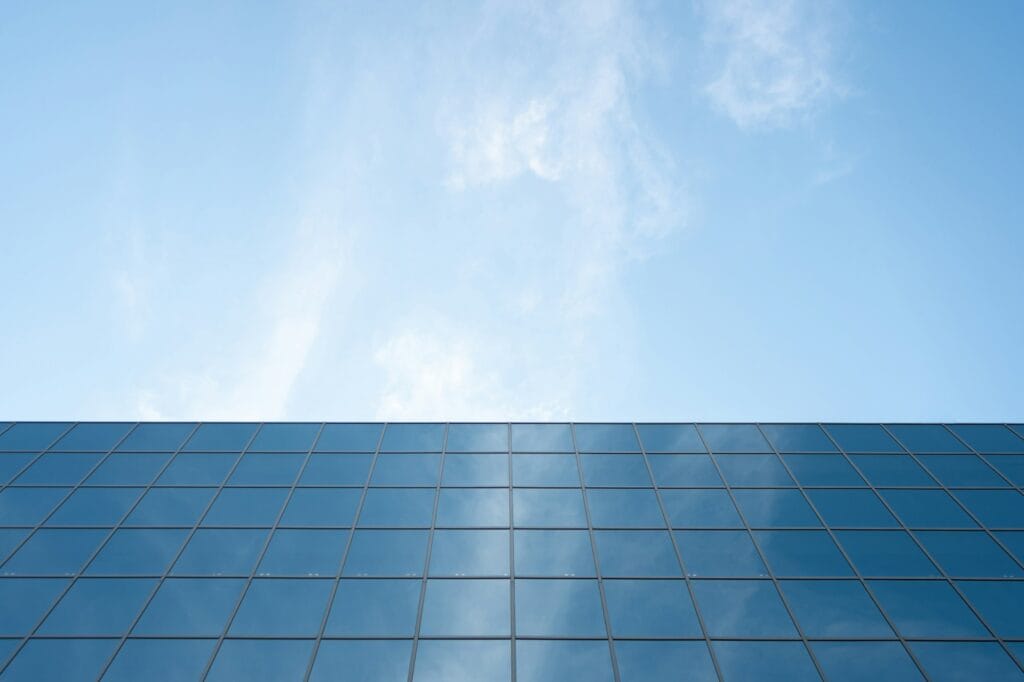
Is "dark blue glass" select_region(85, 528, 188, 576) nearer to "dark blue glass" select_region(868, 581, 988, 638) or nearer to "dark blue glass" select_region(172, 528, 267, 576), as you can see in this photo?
"dark blue glass" select_region(172, 528, 267, 576)

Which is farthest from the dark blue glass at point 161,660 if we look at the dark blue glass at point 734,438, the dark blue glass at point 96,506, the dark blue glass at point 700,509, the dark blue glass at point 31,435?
the dark blue glass at point 734,438

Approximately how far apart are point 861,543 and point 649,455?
609 centimetres

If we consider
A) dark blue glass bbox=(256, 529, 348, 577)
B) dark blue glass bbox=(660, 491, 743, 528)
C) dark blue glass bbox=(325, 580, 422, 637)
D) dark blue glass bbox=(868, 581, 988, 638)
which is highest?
dark blue glass bbox=(660, 491, 743, 528)

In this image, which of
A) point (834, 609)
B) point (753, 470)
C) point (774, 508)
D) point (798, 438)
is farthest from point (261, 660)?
point (798, 438)

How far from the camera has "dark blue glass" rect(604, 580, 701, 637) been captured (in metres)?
14.1

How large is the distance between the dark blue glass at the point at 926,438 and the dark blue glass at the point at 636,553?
9594 mm

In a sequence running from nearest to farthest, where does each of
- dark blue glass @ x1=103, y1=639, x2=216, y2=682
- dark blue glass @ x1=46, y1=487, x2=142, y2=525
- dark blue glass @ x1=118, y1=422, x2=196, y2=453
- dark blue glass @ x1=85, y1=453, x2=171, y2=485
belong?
dark blue glass @ x1=103, y1=639, x2=216, y2=682 < dark blue glass @ x1=46, y1=487, x2=142, y2=525 < dark blue glass @ x1=85, y1=453, x2=171, y2=485 < dark blue glass @ x1=118, y1=422, x2=196, y2=453

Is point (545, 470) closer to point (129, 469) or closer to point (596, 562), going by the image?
point (596, 562)

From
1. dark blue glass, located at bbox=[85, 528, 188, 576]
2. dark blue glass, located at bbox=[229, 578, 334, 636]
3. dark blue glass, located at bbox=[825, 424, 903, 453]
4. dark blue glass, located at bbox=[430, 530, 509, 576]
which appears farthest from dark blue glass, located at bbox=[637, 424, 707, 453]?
dark blue glass, located at bbox=[85, 528, 188, 576]

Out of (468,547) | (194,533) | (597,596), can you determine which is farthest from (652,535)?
(194,533)

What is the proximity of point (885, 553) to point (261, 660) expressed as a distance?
14.3 m

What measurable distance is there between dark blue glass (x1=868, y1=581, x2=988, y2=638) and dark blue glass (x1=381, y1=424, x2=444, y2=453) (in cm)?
1233

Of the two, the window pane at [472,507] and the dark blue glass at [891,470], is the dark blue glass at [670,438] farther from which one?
the window pane at [472,507]

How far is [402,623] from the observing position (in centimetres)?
1436
